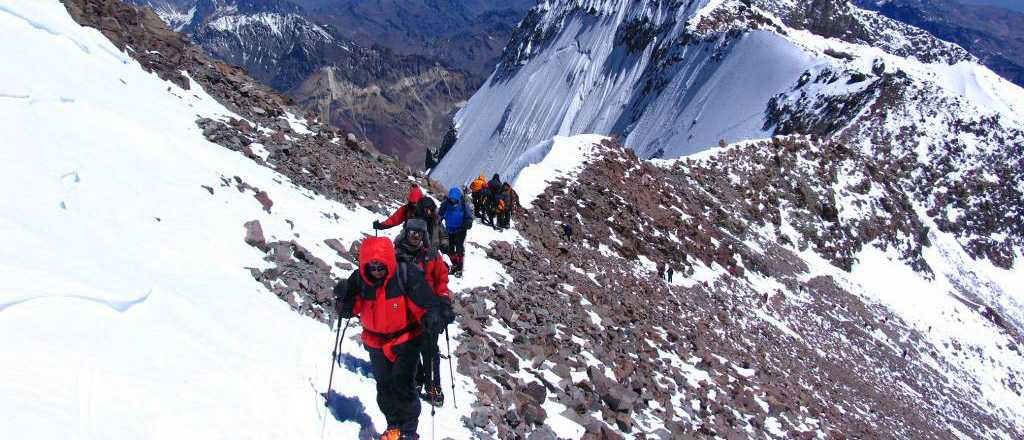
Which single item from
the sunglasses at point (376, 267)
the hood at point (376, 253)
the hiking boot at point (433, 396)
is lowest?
the hiking boot at point (433, 396)

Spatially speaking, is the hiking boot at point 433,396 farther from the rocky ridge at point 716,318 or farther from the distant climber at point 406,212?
the distant climber at point 406,212

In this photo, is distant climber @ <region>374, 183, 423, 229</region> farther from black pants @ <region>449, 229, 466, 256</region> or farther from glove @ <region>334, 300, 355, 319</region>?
glove @ <region>334, 300, 355, 319</region>

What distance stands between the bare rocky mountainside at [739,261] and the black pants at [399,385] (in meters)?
1.04

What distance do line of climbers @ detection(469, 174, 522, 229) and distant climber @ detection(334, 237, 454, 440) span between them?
12266 millimetres

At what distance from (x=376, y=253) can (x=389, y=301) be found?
0.47 meters

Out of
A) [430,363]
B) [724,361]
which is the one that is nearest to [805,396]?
[724,361]

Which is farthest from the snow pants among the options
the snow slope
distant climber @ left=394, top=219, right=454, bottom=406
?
distant climber @ left=394, top=219, right=454, bottom=406

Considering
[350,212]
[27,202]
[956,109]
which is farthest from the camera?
[956,109]

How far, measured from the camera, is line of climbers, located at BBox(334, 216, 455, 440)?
5488mm

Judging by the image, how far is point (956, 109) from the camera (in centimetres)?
5441

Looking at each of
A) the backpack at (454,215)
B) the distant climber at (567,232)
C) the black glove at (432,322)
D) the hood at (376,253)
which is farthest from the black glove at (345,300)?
the distant climber at (567,232)

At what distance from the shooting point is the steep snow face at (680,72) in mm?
62219

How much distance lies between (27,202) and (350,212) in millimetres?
7804

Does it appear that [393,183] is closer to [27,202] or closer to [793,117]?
[27,202]
